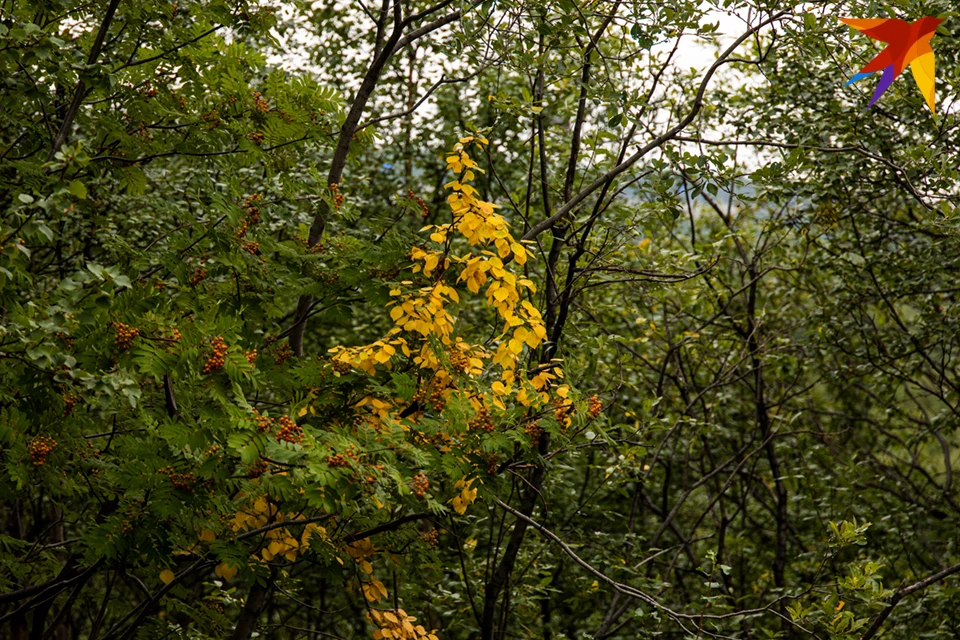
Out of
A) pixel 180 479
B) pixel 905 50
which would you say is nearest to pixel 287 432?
pixel 180 479

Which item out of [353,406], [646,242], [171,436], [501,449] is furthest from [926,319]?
[171,436]

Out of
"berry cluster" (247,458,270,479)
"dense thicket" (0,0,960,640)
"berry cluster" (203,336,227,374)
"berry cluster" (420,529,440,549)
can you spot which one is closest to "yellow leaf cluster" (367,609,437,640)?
"dense thicket" (0,0,960,640)

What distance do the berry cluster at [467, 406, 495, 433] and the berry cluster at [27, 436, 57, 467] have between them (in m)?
1.65

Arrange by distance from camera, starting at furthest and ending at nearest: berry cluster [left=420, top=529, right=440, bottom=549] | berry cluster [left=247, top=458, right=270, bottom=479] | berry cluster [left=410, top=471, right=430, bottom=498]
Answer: berry cluster [left=420, top=529, right=440, bottom=549] < berry cluster [left=410, top=471, right=430, bottom=498] < berry cluster [left=247, top=458, right=270, bottom=479]

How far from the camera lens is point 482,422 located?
381 cm

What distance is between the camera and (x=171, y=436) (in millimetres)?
3342

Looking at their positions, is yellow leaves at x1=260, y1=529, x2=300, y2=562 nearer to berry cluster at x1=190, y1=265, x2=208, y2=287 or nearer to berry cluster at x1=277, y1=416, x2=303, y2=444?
berry cluster at x1=277, y1=416, x2=303, y2=444

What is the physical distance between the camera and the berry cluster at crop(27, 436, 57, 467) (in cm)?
351

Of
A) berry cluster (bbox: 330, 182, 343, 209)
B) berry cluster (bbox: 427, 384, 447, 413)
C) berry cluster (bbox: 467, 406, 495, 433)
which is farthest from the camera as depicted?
berry cluster (bbox: 330, 182, 343, 209)

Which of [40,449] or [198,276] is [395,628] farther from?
[198,276]

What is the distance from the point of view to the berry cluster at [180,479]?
3.57m

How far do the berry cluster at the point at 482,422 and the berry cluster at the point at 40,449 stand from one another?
1650mm

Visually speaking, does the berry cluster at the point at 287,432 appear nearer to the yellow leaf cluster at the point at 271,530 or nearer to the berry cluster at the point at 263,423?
the berry cluster at the point at 263,423

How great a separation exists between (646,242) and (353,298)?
3.75m
